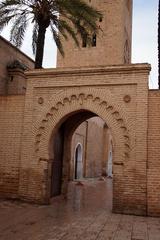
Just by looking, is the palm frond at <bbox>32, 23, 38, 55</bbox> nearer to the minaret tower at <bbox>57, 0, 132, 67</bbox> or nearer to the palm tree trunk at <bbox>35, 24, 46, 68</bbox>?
the palm tree trunk at <bbox>35, 24, 46, 68</bbox>

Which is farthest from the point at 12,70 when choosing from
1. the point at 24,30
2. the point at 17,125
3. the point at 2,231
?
the point at 2,231

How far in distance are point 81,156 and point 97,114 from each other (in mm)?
15660

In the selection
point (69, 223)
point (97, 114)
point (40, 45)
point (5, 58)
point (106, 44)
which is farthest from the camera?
point (106, 44)

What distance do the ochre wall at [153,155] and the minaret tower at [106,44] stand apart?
1550cm

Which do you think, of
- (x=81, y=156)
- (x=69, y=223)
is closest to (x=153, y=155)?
(x=69, y=223)

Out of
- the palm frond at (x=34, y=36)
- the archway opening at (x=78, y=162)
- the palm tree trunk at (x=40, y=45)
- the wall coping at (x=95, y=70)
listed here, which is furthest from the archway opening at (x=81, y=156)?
the palm frond at (x=34, y=36)

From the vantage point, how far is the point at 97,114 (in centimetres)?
1067

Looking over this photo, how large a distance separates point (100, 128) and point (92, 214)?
2162 centimetres

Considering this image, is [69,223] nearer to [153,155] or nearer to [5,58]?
[153,155]

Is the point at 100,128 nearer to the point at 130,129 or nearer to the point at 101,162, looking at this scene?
the point at 101,162

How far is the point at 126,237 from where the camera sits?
22.9 feet

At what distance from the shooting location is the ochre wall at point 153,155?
9.50 metres

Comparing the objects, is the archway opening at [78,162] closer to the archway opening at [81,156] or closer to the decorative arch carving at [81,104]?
the archway opening at [81,156]

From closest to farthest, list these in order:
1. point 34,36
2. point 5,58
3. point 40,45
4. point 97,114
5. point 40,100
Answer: point 97,114 < point 40,100 < point 40,45 < point 34,36 < point 5,58
